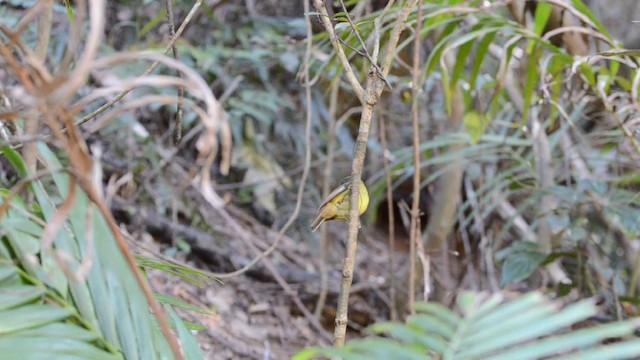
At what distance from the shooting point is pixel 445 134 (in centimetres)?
237

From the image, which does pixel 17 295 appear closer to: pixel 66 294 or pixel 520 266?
pixel 66 294

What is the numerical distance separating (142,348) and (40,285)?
4.4 inches

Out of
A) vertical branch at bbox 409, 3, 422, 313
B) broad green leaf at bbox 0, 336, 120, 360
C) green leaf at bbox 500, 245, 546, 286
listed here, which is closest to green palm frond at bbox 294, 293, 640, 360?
broad green leaf at bbox 0, 336, 120, 360

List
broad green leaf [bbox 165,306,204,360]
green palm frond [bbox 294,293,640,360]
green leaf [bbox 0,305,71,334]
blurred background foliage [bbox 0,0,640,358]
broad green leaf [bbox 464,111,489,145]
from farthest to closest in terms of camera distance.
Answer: broad green leaf [bbox 464,111,489,145]
blurred background foliage [bbox 0,0,640,358]
broad green leaf [bbox 165,306,204,360]
green leaf [bbox 0,305,71,334]
green palm frond [bbox 294,293,640,360]

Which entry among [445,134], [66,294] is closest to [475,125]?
[445,134]

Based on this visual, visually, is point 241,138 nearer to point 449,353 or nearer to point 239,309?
point 239,309

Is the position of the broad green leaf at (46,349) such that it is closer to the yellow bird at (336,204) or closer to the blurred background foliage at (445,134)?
the yellow bird at (336,204)

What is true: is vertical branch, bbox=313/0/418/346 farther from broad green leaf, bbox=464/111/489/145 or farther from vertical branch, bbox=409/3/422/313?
→ broad green leaf, bbox=464/111/489/145

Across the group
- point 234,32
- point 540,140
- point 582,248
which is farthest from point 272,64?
point 582,248

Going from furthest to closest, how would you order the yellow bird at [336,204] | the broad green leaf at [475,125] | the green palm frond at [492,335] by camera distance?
1. the broad green leaf at [475,125]
2. the yellow bird at [336,204]
3. the green palm frond at [492,335]

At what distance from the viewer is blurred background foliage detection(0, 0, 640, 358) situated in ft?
4.94

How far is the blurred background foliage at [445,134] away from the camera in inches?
59.2

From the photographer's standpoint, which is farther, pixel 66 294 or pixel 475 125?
pixel 475 125

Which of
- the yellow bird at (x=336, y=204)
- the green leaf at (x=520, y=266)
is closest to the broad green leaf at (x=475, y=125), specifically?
the green leaf at (x=520, y=266)
